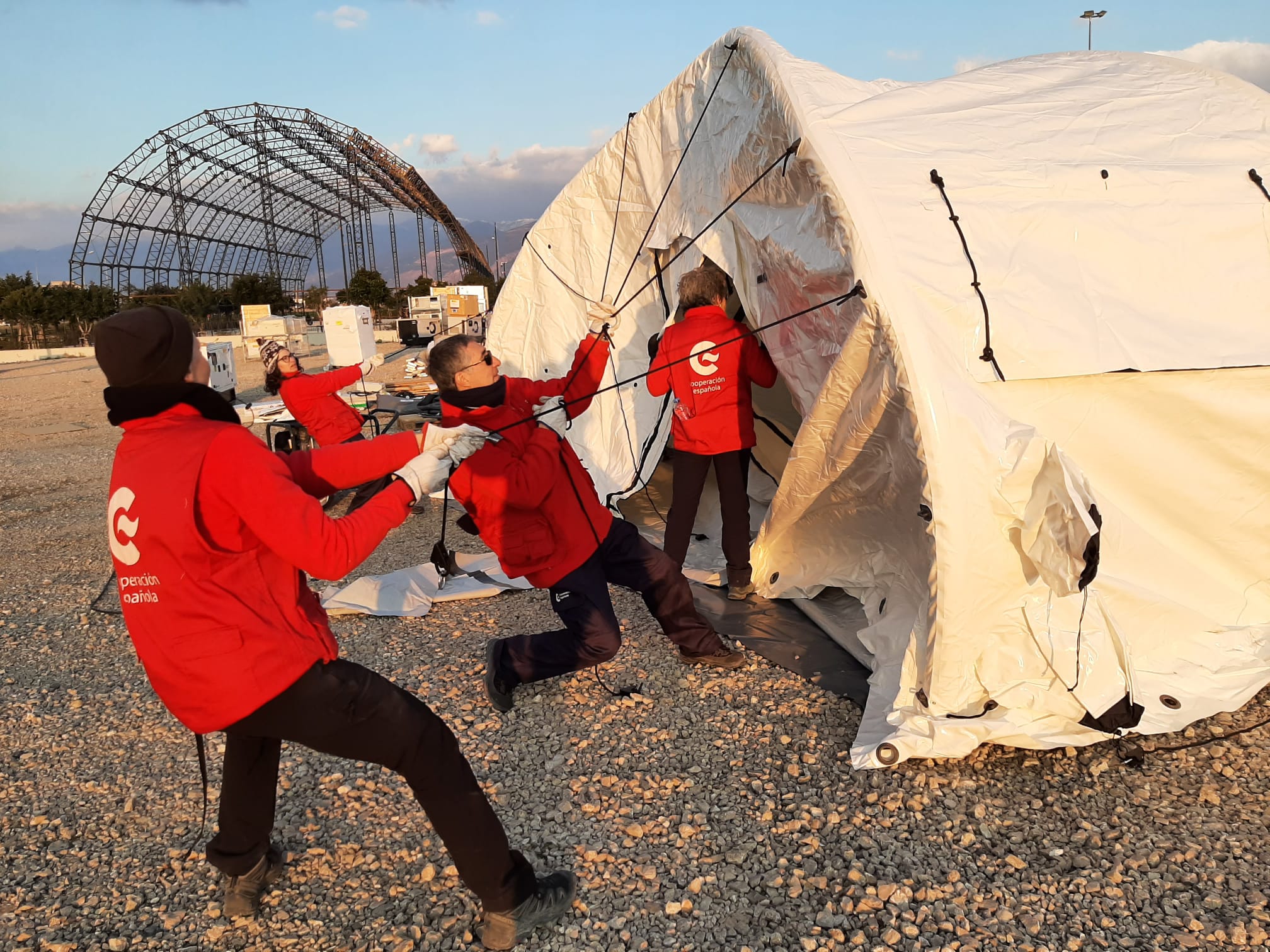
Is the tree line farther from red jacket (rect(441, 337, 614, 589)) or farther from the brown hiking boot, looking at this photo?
red jacket (rect(441, 337, 614, 589))

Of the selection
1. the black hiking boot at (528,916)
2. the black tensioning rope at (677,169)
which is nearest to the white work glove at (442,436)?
the black hiking boot at (528,916)

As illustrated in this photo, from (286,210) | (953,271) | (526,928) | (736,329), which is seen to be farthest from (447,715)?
(286,210)

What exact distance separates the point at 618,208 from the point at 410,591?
322 centimetres

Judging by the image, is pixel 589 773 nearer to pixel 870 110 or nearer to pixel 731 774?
pixel 731 774

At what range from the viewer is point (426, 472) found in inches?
88.6

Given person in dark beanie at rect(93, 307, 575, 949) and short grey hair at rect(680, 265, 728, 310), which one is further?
short grey hair at rect(680, 265, 728, 310)

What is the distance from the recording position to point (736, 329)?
445cm

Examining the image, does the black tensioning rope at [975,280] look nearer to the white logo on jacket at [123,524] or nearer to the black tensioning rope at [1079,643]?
the black tensioning rope at [1079,643]

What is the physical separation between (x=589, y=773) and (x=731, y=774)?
54 centimetres

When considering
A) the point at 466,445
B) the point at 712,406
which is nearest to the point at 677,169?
the point at 712,406

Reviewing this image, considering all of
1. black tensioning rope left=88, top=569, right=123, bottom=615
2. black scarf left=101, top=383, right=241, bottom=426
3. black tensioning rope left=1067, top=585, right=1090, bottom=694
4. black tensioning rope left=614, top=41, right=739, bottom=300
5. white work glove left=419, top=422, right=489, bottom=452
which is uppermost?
black tensioning rope left=614, top=41, right=739, bottom=300

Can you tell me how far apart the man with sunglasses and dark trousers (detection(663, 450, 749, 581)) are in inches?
28.9

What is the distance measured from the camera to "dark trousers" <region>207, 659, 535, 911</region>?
2.02 meters

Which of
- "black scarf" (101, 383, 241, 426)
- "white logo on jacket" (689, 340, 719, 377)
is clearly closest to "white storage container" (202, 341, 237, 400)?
"white logo on jacket" (689, 340, 719, 377)
